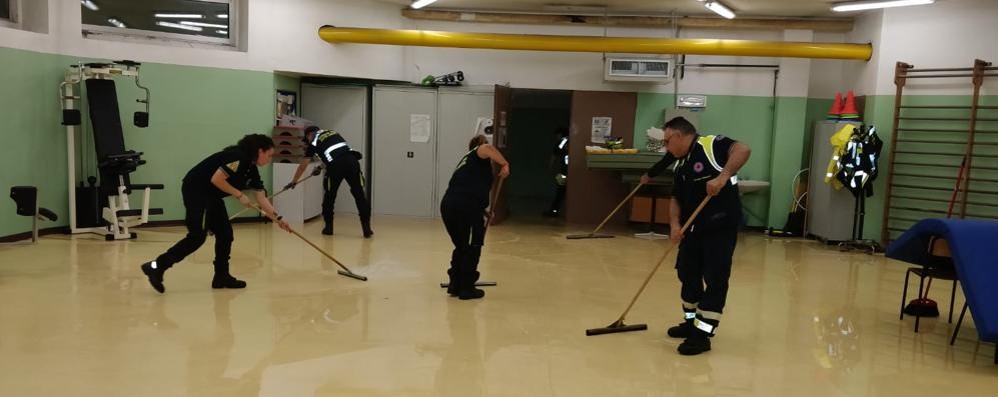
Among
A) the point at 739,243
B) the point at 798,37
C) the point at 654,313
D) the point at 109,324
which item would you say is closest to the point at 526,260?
the point at 654,313

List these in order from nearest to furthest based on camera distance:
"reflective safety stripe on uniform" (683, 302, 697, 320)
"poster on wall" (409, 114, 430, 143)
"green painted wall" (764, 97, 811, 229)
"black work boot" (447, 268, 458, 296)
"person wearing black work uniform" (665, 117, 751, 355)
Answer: "person wearing black work uniform" (665, 117, 751, 355)
"reflective safety stripe on uniform" (683, 302, 697, 320)
"black work boot" (447, 268, 458, 296)
"green painted wall" (764, 97, 811, 229)
"poster on wall" (409, 114, 430, 143)

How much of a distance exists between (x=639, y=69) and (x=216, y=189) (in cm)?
607

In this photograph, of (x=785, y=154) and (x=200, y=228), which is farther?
(x=785, y=154)

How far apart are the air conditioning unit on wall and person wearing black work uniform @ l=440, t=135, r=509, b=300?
4.74 m

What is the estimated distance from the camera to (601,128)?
10.5 m

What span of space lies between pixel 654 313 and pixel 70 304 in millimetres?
3950

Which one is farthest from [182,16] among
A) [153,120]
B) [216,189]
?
[216,189]

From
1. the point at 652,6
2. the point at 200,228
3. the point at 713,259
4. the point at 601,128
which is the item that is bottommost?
the point at 200,228

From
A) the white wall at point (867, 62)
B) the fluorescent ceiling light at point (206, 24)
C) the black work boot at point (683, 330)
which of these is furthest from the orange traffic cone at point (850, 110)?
the fluorescent ceiling light at point (206, 24)

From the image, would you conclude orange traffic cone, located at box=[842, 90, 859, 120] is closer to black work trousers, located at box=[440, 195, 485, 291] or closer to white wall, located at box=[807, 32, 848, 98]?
white wall, located at box=[807, 32, 848, 98]

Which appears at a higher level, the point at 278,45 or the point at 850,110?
the point at 278,45

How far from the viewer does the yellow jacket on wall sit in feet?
29.1

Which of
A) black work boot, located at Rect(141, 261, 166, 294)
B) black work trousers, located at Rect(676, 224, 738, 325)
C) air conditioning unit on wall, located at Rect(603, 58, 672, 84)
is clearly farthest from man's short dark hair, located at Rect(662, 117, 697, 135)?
air conditioning unit on wall, located at Rect(603, 58, 672, 84)

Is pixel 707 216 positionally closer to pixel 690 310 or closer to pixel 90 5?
pixel 690 310
